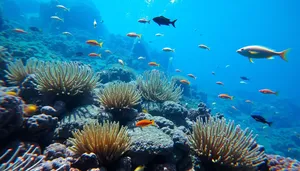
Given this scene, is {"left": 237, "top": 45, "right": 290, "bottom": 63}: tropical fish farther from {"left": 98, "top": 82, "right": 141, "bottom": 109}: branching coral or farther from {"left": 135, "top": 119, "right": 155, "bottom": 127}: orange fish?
{"left": 135, "top": 119, "right": 155, "bottom": 127}: orange fish

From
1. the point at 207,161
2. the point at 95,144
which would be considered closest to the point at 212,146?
the point at 207,161

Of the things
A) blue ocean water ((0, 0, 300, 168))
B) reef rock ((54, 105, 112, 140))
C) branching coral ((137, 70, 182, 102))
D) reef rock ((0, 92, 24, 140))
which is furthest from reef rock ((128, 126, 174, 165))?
blue ocean water ((0, 0, 300, 168))

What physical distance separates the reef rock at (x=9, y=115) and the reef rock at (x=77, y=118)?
80 cm

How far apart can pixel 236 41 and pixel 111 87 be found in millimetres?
170612

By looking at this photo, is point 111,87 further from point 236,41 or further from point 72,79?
point 236,41

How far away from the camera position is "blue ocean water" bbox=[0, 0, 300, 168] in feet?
89.0

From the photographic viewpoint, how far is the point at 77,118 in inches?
172

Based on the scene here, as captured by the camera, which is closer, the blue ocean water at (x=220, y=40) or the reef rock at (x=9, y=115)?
the reef rock at (x=9, y=115)

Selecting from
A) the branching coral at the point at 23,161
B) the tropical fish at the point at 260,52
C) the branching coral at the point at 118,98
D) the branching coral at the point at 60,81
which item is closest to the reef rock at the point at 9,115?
the branching coral at the point at 23,161

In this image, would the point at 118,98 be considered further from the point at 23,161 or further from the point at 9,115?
the point at 23,161

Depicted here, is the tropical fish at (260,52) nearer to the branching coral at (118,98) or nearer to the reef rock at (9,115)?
the branching coral at (118,98)

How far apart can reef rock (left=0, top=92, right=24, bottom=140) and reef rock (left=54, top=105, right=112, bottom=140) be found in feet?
2.61

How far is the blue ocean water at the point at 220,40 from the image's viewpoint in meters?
27.1

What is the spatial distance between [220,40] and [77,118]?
17359cm
